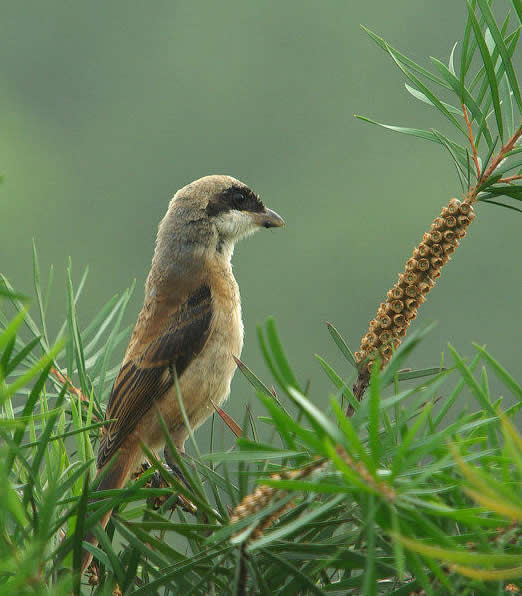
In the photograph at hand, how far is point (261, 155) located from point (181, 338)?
3283 centimetres

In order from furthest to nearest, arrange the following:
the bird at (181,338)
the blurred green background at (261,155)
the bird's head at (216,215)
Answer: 1. the blurred green background at (261,155)
2. the bird's head at (216,215)
3. the bird at (181,338)

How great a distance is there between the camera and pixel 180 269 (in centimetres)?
276

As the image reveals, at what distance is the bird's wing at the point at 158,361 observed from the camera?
2416 millimetres

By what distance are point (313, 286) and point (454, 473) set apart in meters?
30.9

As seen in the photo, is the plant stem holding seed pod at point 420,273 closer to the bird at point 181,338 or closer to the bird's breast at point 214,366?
the bird at point 181,338

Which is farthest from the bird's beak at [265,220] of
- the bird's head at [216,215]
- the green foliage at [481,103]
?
the green foliage at [481,103]

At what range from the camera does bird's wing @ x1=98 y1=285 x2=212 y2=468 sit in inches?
95.1

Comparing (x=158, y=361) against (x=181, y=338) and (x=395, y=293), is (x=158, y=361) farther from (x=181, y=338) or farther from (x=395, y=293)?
(x=395, y=293)

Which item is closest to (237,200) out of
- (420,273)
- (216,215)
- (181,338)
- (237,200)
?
(237,200)

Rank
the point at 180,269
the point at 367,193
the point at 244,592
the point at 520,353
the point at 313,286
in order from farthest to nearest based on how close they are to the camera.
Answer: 1. the point at 367,193
2. the point at 313,286
3. the point at 520,353
4. the point at 180,269
5. the point at 244,592

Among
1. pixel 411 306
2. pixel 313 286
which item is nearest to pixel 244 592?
pixel 411 306

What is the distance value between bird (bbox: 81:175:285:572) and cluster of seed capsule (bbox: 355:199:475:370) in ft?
4.08

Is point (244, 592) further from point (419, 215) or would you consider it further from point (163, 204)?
point (163, 204)

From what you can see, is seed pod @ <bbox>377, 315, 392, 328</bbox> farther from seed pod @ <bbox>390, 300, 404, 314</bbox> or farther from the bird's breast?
the bird's breast
